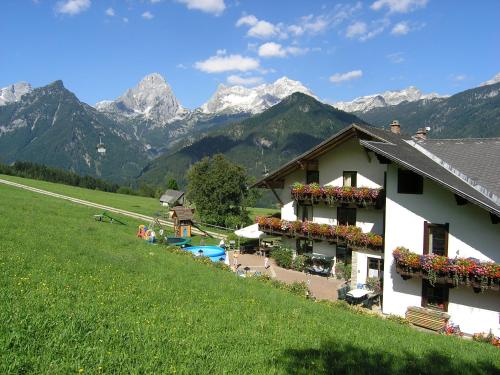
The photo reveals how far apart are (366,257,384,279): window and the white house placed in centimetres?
6

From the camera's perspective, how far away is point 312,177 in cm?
3044

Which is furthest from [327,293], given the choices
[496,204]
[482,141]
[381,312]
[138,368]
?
[138,368]

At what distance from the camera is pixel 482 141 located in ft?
78.6

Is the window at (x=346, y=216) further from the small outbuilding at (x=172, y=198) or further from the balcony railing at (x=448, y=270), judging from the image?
the small outbuilding at (x=172, y=198)

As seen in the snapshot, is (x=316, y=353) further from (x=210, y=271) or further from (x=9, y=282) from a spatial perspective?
(x=210, y=271)

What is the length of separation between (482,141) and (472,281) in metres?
9.53

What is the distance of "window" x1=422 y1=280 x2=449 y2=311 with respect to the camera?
20.4 metres

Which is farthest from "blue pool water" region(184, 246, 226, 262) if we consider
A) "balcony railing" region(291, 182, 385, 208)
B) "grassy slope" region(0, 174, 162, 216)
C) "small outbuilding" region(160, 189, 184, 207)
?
"small outbuilding" region(160, 189, 184, 207)

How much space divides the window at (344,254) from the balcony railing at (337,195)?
3.25 m

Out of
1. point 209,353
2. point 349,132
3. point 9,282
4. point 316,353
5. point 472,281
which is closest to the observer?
point 209,353

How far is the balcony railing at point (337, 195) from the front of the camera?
Answer: 2562 cm

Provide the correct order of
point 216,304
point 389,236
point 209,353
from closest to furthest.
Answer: point 209,353 < point 216,304 < point 389,236

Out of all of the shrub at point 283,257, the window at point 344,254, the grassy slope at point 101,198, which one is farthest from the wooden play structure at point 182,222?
the window at point 344,254

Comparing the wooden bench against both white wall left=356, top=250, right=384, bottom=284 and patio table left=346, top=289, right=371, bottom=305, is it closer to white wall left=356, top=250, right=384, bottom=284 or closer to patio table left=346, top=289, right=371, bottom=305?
patio table left=346, top=289, right=371, bottom=305
